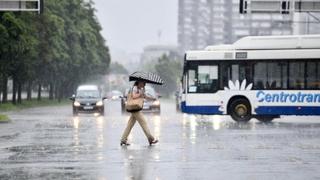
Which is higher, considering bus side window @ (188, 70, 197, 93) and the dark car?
bus side window @ (188, 70, 197, 93)

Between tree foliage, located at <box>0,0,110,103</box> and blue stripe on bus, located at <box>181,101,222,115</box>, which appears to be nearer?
blue stripe on bus, located at <box>181,101,222,115</box>

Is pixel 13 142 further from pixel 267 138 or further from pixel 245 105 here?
pixel 245 105

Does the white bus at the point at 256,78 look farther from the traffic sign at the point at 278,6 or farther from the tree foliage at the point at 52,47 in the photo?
the tree foliage at the point at 52,47

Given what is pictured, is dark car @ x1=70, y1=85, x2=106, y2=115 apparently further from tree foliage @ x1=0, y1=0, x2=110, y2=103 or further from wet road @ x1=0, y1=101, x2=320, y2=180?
wet road @ x1=0, y1=101, x2=320, y2=180

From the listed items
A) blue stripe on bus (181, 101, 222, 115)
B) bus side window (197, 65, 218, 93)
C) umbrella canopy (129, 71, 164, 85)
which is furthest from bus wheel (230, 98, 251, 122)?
umbrella canopy (129, 71, 164, 85)

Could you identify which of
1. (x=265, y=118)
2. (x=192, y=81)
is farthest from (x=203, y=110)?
(x=265, y=118)

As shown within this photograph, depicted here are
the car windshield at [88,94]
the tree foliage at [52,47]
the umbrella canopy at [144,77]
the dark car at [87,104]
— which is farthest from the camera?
the tree foliage at [52,47]

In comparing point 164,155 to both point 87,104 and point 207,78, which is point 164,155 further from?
point 87,104

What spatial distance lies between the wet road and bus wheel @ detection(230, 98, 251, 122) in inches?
301

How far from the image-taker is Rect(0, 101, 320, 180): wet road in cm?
1455

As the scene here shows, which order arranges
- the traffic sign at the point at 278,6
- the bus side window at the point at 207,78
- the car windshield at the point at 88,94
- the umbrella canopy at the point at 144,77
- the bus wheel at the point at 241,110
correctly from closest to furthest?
the umbrella canopy at the point at 144,77, the bus wheel at the point at 241,110, the bus side window at the point at 207,78, the traffic sign at the point at 278,6, the car windshield at the point at 88,94

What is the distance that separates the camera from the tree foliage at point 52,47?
172 ft

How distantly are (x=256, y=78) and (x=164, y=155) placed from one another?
1714cm

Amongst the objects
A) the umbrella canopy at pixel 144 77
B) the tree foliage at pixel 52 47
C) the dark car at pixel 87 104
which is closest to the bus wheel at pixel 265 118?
the dark car at pixel 87 104
